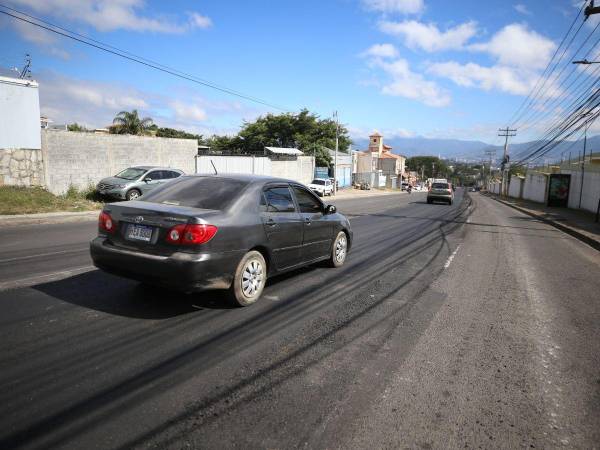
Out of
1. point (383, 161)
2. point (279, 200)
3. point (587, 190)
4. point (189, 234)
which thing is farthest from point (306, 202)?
point (383, 161)

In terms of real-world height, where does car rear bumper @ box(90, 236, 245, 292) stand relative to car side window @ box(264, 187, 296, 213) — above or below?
below

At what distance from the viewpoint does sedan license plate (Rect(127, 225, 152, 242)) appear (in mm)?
4473

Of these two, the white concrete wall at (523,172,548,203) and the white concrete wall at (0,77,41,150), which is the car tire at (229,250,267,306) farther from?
the white concrete wall at (523,172,548,203)

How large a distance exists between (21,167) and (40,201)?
1873 mm

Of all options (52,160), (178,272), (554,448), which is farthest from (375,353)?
(52,160)

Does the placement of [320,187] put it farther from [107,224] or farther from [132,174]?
[107,224]

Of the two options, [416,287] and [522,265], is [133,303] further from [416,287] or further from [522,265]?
[522,265]

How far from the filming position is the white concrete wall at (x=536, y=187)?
38.0 meters

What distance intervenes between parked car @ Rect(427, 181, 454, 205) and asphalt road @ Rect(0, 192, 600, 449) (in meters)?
25.9

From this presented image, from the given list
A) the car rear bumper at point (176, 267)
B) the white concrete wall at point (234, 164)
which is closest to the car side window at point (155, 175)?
the white concrete wall at point (234, 164)

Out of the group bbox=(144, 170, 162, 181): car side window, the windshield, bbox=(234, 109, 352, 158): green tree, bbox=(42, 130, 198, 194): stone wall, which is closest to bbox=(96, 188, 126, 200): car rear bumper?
the windshield

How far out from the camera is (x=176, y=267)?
4.23 meters

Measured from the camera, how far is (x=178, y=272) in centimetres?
423

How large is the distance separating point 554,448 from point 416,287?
3.70 metres
